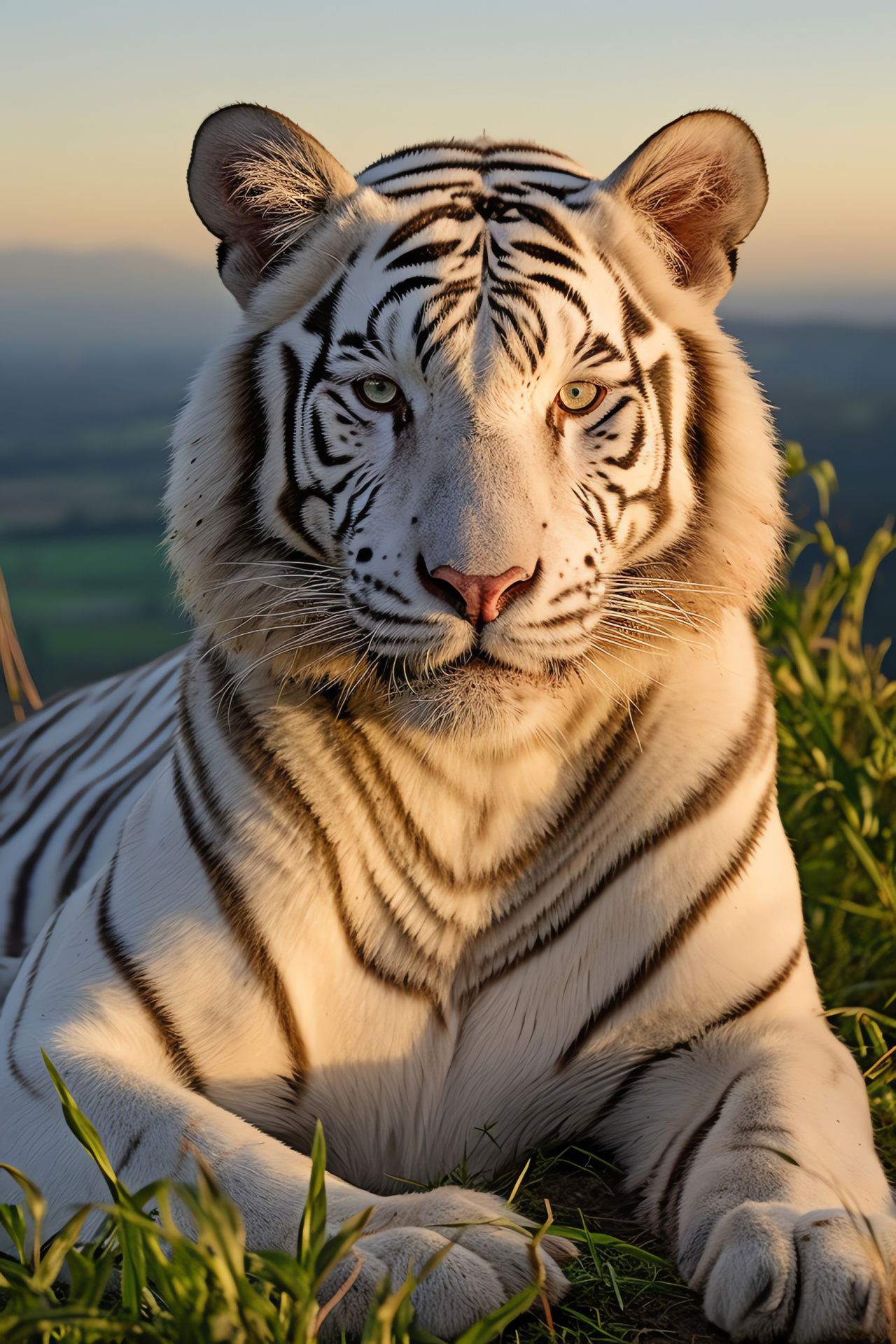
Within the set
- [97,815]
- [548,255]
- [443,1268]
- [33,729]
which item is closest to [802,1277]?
[443,1268]

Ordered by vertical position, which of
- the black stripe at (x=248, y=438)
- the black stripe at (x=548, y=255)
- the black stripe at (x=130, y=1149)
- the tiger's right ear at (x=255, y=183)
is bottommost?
the black stripe at (x=130, y=1149)

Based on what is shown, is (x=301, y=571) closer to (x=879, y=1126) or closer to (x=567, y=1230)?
(x=567, y=1230)

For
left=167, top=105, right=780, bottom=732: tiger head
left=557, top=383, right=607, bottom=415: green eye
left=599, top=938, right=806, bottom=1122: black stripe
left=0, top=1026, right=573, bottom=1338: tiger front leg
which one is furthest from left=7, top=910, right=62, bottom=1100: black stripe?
left=557, top=383, right=607, bottom=415: green eye

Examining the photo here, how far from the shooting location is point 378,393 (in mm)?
1780

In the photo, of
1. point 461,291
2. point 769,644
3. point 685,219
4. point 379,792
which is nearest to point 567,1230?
point 379,792

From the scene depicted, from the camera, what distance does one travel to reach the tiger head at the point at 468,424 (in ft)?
5.40

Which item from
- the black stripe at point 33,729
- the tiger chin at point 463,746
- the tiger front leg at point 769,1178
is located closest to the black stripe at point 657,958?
the tiger chin at point 463,746

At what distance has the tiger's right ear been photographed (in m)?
1.92

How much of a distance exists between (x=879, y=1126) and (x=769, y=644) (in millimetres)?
1738

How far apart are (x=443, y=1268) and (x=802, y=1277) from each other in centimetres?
41

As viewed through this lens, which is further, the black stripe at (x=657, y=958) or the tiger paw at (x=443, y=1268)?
the black stripe at (x=657, y=958)

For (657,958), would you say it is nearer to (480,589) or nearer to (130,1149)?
(480,589)

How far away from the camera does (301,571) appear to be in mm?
1875

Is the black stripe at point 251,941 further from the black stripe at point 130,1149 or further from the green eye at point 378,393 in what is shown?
the green eye at point 378,393
